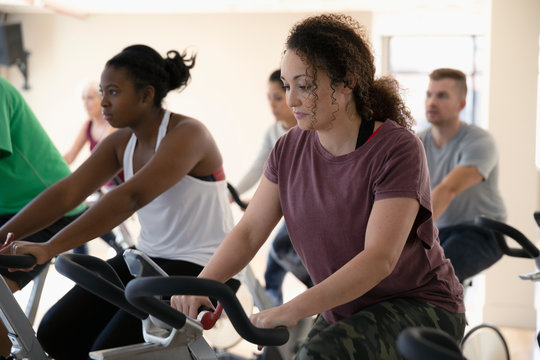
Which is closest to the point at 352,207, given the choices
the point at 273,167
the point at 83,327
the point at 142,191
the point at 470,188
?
the point at 273,167

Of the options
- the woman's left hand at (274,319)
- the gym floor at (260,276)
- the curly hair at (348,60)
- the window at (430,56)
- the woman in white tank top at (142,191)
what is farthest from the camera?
the window at (430,56)

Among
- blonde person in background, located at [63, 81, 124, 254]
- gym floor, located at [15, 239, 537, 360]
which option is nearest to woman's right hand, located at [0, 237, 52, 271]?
gym floor, located at [15, 239, 537, 360]

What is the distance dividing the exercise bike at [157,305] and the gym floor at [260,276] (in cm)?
225

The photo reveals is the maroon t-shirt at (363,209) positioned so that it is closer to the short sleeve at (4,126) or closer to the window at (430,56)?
the short sleeve at (4,126)

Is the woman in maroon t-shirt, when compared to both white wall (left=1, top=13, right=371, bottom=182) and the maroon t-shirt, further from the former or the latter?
white wall (left=1, top=13, right=371, bottom=182)

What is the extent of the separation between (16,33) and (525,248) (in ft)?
20.6

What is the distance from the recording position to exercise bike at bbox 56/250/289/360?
3.72 ft

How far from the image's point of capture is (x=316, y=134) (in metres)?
1.62

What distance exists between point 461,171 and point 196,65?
4.95 meters

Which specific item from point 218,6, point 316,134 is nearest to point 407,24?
point 218,6

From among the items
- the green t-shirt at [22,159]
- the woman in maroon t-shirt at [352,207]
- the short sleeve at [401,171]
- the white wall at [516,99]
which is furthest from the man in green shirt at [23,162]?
the white wall at [516,99]

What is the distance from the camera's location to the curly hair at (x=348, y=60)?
4.89 feet

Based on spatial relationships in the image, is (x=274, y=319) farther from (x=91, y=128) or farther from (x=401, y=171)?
(x=91, y=128)

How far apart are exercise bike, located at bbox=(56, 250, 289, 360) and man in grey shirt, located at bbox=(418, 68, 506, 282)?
1.72 metres
